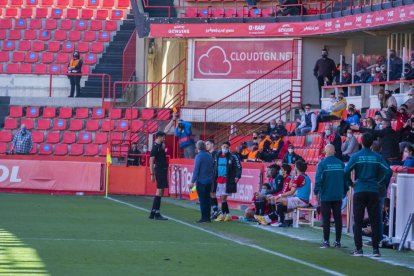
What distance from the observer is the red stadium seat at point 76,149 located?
40.1 metres

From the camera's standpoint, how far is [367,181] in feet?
56.9

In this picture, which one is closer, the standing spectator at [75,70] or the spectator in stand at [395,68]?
the spectator in stand at [395,68]

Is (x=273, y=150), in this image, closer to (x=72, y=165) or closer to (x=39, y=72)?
(x=72, y=165)

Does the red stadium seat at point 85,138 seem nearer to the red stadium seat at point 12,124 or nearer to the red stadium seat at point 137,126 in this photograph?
the red stadium seat at point 137,126

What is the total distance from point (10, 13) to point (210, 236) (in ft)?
94.0

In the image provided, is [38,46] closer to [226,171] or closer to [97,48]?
[97,48]

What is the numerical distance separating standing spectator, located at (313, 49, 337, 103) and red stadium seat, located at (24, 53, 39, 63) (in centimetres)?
1220

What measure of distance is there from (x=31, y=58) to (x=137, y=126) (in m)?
6.95

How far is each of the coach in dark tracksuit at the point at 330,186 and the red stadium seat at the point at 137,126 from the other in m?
21.7

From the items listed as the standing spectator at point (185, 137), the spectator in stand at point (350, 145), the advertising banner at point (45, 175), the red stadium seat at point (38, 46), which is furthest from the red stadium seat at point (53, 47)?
the spectator in stand at point (350, 145)

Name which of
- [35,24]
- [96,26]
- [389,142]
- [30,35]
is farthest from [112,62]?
[389,142]

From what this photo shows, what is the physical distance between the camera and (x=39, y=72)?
43969mm

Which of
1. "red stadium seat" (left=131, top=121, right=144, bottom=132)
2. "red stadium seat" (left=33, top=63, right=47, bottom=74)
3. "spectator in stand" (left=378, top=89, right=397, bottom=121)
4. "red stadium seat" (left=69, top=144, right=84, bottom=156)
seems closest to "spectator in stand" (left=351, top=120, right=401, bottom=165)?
"spectator in stand" (left=378, top=89, right=397, bottom=121)

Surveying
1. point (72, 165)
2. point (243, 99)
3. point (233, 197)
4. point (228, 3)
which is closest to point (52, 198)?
point (72, 165)
